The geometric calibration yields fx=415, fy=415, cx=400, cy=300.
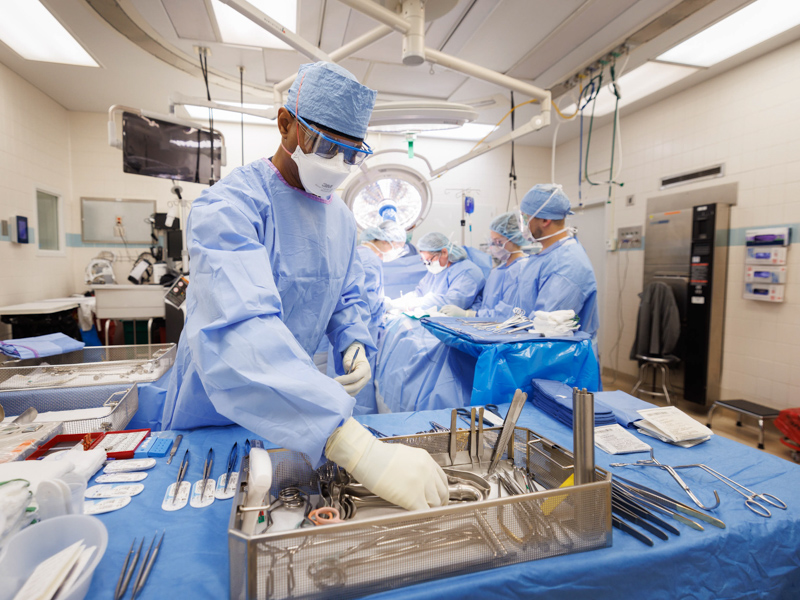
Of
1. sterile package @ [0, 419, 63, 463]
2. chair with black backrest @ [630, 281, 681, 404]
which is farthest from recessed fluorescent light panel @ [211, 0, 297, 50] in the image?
chair with black backrest @ [630, 281, 681, 404]

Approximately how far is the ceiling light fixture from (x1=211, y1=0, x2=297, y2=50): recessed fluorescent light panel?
0.93 metres

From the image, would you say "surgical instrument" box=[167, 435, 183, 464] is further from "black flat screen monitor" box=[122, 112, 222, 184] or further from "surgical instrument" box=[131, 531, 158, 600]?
"black flat screen monitor" box=[122, 112, 222, 184]

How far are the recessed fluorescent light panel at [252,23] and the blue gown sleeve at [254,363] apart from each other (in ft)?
7.84

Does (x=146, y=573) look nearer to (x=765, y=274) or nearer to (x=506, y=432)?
(x=506, y=432)

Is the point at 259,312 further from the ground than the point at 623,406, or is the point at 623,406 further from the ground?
the point at 259,312

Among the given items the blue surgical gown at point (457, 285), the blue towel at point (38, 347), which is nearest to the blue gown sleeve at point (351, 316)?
the blue towel at point (38, 347)

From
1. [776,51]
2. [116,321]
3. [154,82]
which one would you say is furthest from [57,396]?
[776,51]

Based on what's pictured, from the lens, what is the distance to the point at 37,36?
3273 millimetres

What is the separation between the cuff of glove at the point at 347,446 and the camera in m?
0.80

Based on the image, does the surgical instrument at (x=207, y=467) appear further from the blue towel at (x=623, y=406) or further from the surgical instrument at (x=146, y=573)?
the blue towel at (x=623, y=406)

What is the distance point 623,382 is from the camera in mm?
5047

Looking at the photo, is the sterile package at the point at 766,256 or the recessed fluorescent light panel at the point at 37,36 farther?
the sterile package at the point at 766,256

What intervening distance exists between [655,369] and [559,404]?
149 inches

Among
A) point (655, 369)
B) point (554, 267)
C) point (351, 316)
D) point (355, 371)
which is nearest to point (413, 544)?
point (355, 371)
